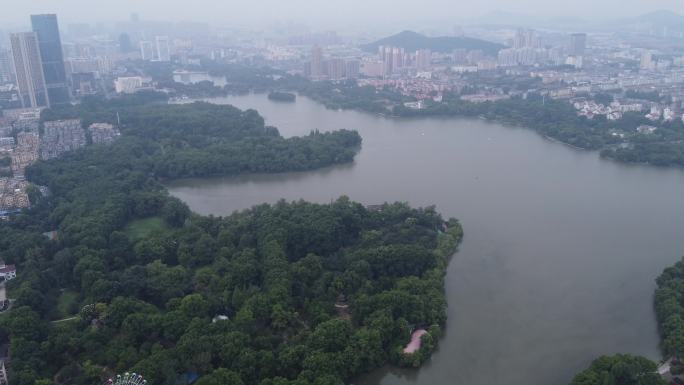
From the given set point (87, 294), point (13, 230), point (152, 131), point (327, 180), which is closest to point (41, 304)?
point (87, 294)

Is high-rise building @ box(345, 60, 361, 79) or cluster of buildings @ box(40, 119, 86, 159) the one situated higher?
high-rise building @ box(345, 60, 361, 79)

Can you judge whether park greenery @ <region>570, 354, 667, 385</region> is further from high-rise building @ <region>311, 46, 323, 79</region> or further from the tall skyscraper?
high-rise building @ <region>311, 46, 323, 79</region>

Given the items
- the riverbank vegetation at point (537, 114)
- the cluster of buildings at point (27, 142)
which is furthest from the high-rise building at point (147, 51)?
the cluster of buildings at point (27, 142)

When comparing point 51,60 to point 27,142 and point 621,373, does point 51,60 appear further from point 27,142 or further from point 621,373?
point 621,373

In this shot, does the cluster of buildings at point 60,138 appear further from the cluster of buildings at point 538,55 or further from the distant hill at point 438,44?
the distant hill at point 438,44

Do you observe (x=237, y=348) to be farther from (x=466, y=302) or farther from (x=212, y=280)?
(x=466, y=302)

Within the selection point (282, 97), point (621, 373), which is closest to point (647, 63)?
point (282, 97)

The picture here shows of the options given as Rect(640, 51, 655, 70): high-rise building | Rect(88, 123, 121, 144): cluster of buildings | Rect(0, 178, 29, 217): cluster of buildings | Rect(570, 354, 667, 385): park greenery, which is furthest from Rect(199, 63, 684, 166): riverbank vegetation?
Rect(0, 178, 29, 217): cluster of buildings
